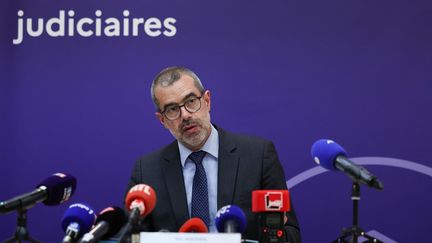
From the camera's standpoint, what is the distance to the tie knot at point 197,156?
3195mm

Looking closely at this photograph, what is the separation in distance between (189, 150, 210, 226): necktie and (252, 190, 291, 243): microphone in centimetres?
78

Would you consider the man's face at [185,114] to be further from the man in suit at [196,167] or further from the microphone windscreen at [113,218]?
the microphone windscreen at [113,218]

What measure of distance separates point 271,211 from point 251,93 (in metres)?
1.89

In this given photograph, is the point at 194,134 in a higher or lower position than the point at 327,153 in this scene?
higher

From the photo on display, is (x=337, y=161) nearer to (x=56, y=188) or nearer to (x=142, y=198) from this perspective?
(x=142, y=198)

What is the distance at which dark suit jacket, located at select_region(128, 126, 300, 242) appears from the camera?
304 centimetres

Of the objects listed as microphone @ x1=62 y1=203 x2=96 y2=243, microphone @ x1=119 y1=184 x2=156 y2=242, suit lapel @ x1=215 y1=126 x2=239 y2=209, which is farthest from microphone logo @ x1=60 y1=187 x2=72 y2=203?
suit lapel @ x1=215 y1=126 x2=239 y2=209

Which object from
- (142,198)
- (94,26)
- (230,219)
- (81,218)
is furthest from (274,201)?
(94,26)

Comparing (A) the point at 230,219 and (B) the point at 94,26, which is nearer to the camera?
(A) the point at 230,219

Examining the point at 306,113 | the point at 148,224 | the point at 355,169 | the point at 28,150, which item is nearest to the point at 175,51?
the point at 306,113

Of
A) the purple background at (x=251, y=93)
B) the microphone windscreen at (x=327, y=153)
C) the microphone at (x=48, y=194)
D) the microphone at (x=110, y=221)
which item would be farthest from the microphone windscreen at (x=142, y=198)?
the purple background at (x=251, y=93)

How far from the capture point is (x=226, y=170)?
3.16 m

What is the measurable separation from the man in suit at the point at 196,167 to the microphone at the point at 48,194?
2.19 feet

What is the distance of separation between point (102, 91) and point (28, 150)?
0.65m
